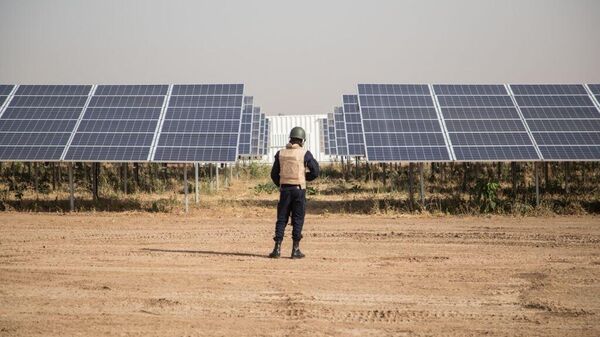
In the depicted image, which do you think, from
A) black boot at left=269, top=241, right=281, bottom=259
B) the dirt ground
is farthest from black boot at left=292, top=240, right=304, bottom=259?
the dirt ground

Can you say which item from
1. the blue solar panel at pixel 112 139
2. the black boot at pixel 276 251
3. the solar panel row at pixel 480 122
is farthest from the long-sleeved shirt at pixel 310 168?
the blue solar panel at pixel 112 139

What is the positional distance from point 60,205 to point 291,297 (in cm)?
1374

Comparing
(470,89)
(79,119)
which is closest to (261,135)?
(470,89)

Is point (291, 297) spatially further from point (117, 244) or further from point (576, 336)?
point (117, 244)

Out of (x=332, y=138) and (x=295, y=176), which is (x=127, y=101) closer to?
(x=295, y=176)

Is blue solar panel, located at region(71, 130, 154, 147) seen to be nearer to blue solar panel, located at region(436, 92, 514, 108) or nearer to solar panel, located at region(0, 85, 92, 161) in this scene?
solar panel, located at region(0, 85, 92, 161)

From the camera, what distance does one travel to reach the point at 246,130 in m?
34.0

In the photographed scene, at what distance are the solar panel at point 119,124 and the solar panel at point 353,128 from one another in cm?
898

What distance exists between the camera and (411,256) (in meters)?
11.4

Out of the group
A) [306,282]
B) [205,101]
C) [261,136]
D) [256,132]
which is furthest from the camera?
[261,136]

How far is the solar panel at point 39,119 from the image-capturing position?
63.5ft

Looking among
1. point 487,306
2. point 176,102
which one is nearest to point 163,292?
point 487,306

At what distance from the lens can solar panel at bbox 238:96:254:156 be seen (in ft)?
103

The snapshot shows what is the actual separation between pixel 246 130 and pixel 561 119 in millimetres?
16710
